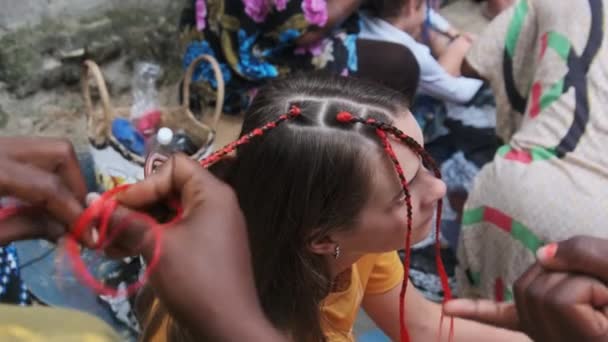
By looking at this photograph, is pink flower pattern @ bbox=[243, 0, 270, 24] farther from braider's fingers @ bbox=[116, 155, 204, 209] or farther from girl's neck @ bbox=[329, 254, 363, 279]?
braider's fingers @ bbox=[116, 155, 204, 209]

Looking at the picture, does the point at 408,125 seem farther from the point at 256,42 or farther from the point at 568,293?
the point at 256,42

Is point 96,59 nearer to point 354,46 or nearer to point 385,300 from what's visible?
point 354,46

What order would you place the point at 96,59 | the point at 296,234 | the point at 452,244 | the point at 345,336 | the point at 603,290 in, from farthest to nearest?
the point at 96,59 < the point at 452,244 < the point at 345,336 < the point at 296,234 < the point at 603,290

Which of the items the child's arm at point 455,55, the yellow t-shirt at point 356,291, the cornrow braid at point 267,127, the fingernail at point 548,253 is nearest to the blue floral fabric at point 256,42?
the child's arm at point 455,55

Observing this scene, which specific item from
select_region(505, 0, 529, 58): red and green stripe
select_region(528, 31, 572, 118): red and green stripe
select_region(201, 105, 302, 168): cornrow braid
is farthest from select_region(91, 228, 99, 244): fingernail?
select_region(505, 0, 529, 58): red and green stripe

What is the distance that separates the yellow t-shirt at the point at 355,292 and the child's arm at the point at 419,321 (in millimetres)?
27

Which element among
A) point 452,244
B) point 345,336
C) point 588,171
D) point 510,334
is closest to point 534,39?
point 588,171

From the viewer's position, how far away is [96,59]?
264 centimetres

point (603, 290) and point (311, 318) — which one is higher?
point (603, 290)

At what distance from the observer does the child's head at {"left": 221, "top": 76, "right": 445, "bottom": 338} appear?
3.35 feet

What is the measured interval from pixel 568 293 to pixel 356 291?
50 cm

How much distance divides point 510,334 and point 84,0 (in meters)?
1.91

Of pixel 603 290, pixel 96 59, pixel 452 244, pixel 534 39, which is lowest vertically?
pixel 452 244

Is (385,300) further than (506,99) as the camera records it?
No
